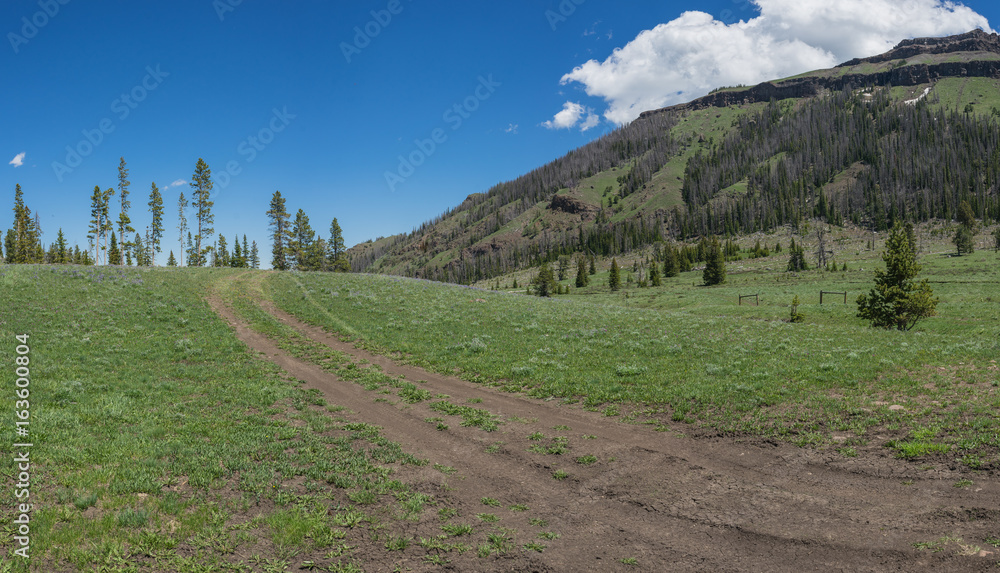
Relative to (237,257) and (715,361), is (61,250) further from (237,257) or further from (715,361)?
(715,361)

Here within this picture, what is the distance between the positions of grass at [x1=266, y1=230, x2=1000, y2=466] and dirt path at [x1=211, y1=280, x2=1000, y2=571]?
4.38 ft

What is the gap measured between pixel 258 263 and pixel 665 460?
14606 cm

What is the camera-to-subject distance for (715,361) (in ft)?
60.7

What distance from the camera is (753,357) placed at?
1888 centimetres

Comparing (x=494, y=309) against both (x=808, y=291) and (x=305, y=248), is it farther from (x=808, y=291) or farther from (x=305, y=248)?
(x=305, y=248)

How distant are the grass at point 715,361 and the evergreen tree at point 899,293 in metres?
3.39

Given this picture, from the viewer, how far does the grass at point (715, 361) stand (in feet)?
39.1

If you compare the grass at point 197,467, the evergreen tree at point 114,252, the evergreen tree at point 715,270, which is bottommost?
the grass at point 197,467

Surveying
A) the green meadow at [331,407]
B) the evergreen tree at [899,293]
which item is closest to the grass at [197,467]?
the green meadow at [331,407]

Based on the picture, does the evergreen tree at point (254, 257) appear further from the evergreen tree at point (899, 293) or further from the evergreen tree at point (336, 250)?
the evergreen tree at point (899, 293)

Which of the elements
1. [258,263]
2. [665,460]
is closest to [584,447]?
[665,460]

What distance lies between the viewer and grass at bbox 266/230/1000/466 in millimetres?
11922

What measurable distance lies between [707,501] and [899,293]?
36.1 metres

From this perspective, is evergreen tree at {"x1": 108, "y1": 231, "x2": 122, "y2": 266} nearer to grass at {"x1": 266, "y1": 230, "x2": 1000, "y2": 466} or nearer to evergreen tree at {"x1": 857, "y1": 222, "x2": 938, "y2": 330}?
grass at {"x1": 266, "y1": 230, "x2": 1000, "y2": 466}
